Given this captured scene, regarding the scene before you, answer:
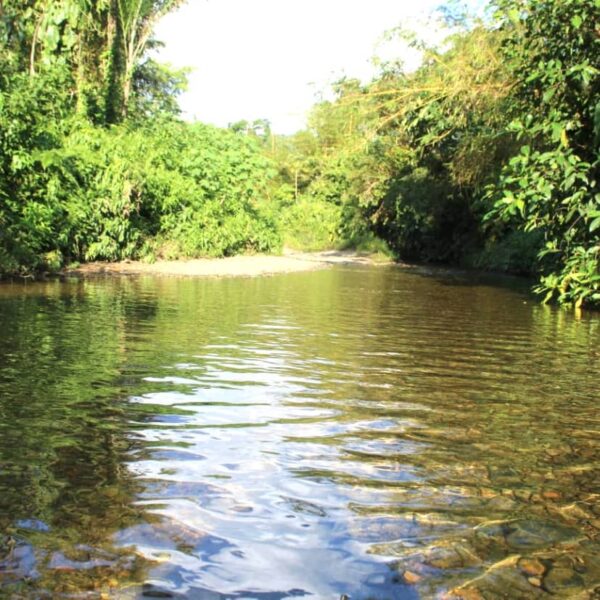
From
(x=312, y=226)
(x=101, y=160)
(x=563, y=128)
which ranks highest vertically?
(x=101, y=160)

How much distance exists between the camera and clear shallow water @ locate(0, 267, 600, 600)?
2.56 metres

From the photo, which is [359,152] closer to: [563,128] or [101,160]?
[101,160]

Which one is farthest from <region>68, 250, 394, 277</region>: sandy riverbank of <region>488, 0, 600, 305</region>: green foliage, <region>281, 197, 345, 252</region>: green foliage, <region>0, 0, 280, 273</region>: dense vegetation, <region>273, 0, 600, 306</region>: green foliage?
<region>281, 197, 345, 252</region>: green foliage

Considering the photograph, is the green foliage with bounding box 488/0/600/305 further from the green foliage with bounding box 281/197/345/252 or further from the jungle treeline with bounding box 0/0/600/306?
the green foliage with bounding box 281/197/345/252

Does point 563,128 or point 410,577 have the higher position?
point 563,128

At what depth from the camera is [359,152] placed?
20094 millimetres

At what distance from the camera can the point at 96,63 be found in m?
24.3

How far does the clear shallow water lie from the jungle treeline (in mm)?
4572

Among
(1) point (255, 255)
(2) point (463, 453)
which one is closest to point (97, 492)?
(2) point (463, 453)

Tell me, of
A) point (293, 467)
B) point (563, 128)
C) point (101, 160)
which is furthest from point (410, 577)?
point (101, 160)

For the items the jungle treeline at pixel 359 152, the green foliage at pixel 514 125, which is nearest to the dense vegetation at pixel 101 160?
the jungle treeline at pixel 359 152

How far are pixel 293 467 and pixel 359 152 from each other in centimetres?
1739

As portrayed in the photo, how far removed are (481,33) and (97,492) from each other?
1364cm

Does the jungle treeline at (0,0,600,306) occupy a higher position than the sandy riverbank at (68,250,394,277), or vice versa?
the jungle treeline at (0,0,600,306)
